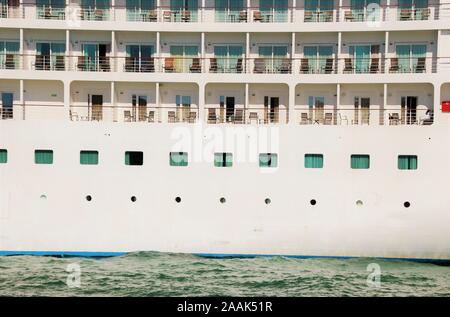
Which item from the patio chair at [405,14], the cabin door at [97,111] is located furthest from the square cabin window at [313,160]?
the cabin door at [97,111]

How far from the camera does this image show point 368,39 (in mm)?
18562

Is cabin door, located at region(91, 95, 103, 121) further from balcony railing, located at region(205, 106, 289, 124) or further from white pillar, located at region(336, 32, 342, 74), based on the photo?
white pillar, located at region(336, 32, 342, 74)

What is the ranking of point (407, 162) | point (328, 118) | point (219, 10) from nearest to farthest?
point (407, 162), point (328, 118), point (219, 10)

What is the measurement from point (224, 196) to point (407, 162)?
202 inches

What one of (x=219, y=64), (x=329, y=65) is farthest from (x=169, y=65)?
(x=329, y=65)

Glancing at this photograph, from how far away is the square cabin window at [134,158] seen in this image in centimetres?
1722

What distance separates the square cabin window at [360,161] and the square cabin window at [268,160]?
210 cm

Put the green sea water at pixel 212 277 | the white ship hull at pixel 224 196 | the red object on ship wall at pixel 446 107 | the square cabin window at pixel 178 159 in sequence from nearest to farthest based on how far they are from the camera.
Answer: the green sea water at pixel 212 277, the white ship hull at pixel 224 196, the square cabin window at pixel 178 159, the red object on ship wall at pixel 446 107

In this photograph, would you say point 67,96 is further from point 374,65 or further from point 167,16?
point 374,65

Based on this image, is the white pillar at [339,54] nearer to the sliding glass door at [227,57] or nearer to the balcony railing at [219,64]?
the balcony railing at [219,64]

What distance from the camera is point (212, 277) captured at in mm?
15047

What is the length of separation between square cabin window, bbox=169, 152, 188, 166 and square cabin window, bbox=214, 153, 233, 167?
2.76 ft

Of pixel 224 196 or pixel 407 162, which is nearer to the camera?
pixel 407 162
